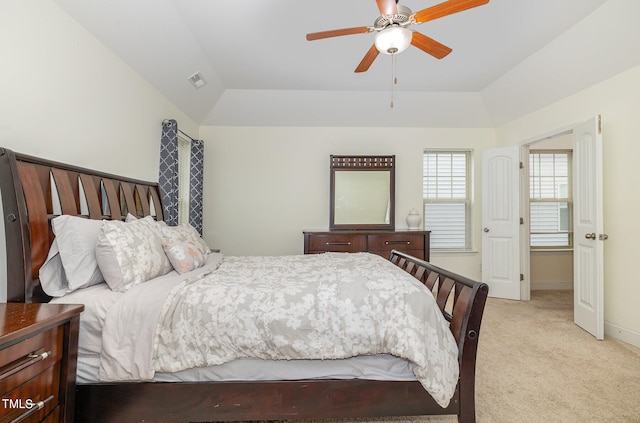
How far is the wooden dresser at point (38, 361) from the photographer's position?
965 millimetres

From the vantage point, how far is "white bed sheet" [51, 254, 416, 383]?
142 cm

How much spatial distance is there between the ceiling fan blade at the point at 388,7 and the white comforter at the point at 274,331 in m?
1.57

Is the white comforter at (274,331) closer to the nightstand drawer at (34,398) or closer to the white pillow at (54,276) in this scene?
the nightstand drawer at (34,398)

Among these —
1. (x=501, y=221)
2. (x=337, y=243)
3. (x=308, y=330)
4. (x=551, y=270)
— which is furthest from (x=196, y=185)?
(x=551, y=270)

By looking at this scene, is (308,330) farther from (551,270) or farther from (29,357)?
(551,270)

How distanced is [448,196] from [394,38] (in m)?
3.56

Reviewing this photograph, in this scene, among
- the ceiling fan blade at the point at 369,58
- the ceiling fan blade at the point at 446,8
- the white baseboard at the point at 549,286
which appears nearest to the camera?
the ceiling fan blade at the point at 446,8

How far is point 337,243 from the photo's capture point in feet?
13.4

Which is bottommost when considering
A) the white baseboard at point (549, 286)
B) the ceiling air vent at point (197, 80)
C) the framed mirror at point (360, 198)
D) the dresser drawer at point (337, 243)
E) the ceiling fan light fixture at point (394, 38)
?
the white baseboard at point (549, 286)

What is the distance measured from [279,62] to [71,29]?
6.28 ft

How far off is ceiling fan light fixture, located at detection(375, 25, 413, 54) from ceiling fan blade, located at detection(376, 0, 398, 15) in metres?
0.08

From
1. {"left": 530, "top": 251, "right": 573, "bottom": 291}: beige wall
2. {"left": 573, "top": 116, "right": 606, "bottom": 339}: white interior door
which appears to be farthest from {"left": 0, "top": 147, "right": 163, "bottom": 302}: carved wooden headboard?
{"left": 530, "top": 251, "right": 573, "bottom": 291}: beige wall

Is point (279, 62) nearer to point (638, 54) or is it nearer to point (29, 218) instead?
point (29, 218)

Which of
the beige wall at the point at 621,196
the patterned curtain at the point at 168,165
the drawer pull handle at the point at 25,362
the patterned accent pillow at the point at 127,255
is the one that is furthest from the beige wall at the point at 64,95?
the beige wall at the point at 621,196
